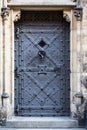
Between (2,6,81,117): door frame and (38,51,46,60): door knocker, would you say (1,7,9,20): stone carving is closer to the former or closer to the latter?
(2,6,81,117): door frame

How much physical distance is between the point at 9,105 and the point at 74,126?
54.6 inches

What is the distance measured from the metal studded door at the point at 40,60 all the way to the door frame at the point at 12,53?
0.86 feet

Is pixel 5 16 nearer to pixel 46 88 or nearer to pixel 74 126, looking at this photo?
pixel 46 88

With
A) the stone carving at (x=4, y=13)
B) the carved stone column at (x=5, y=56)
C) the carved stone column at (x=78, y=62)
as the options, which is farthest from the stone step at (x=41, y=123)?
the stone carving at (x=4, y=13)

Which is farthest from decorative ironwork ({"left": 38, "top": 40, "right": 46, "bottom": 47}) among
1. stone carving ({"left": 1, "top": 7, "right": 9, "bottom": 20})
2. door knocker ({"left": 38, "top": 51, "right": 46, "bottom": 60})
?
stone carving ({"left": 1, "top": 7, "right": 9, "bottom": 20})

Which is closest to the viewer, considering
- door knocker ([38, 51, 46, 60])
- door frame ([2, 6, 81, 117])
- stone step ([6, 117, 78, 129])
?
stone step ([6, 117, 78, 129])

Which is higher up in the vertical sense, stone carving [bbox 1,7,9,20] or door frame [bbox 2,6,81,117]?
stone carving [bbox 1,7,9,20]

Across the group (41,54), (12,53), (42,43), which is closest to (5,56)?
(12,53)

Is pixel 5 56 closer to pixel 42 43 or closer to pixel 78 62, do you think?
pixel 42 43

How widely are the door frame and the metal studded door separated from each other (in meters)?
0.26

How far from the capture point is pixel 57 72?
987 centimetres

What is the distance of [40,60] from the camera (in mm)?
9859

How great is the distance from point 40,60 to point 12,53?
0.64 m

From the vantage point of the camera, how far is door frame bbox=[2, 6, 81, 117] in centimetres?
944
